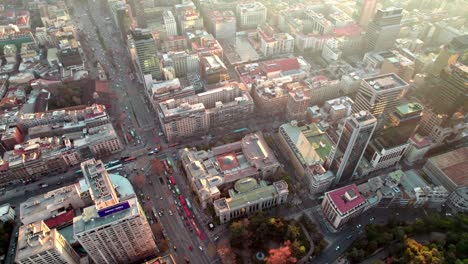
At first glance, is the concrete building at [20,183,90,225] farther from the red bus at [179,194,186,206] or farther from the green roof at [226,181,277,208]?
the green roof at [226,181,277,208]

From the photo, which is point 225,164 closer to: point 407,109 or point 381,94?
point 381,94

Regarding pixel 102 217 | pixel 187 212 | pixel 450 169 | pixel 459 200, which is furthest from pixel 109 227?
pixel 450 169

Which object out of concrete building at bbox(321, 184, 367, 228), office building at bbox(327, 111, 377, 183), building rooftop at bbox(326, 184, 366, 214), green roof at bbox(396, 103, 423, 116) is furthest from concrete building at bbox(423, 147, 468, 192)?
building rooftop at bbox(326, 184, 366, 214)

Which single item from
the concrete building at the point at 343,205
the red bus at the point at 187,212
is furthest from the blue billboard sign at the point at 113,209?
the concrete building at the point at 343,205

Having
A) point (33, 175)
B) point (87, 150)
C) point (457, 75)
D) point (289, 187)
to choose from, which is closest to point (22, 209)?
A: point (33, 175)

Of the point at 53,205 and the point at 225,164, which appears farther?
the point at 225,164

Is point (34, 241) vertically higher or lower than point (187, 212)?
higher

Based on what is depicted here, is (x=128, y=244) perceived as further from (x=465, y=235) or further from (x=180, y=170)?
(x=465, y=235)
